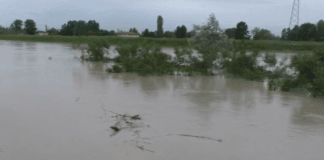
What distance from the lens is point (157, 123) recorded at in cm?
601

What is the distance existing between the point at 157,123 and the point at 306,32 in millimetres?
64372

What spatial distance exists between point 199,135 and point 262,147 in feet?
3.80

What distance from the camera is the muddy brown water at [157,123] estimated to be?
463cm

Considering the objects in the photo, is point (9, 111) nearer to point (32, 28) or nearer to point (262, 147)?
point (262, 147)

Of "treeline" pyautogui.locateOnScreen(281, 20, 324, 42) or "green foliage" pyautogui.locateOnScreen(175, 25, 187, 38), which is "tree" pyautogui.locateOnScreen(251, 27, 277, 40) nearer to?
"treeline" pyautogui.locateOnScreen(281, 20, 324, 42)

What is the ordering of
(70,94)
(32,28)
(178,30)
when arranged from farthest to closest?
(32,28)
(178,30)
(70,94)

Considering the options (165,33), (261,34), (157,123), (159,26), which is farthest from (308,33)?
(157,123)

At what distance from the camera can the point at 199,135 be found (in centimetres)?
534

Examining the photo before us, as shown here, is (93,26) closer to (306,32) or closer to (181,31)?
(181,31)

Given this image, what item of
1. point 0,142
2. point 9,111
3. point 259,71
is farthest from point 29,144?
point 259,71

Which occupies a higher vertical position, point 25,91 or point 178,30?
point 178,30

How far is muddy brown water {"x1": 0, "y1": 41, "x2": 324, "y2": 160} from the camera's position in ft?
15.2

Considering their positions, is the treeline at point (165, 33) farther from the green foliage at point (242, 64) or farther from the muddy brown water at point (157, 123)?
the muddy brown water at point (157, 123)

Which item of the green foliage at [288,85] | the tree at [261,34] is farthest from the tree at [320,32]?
the green foliage at [288,85]
